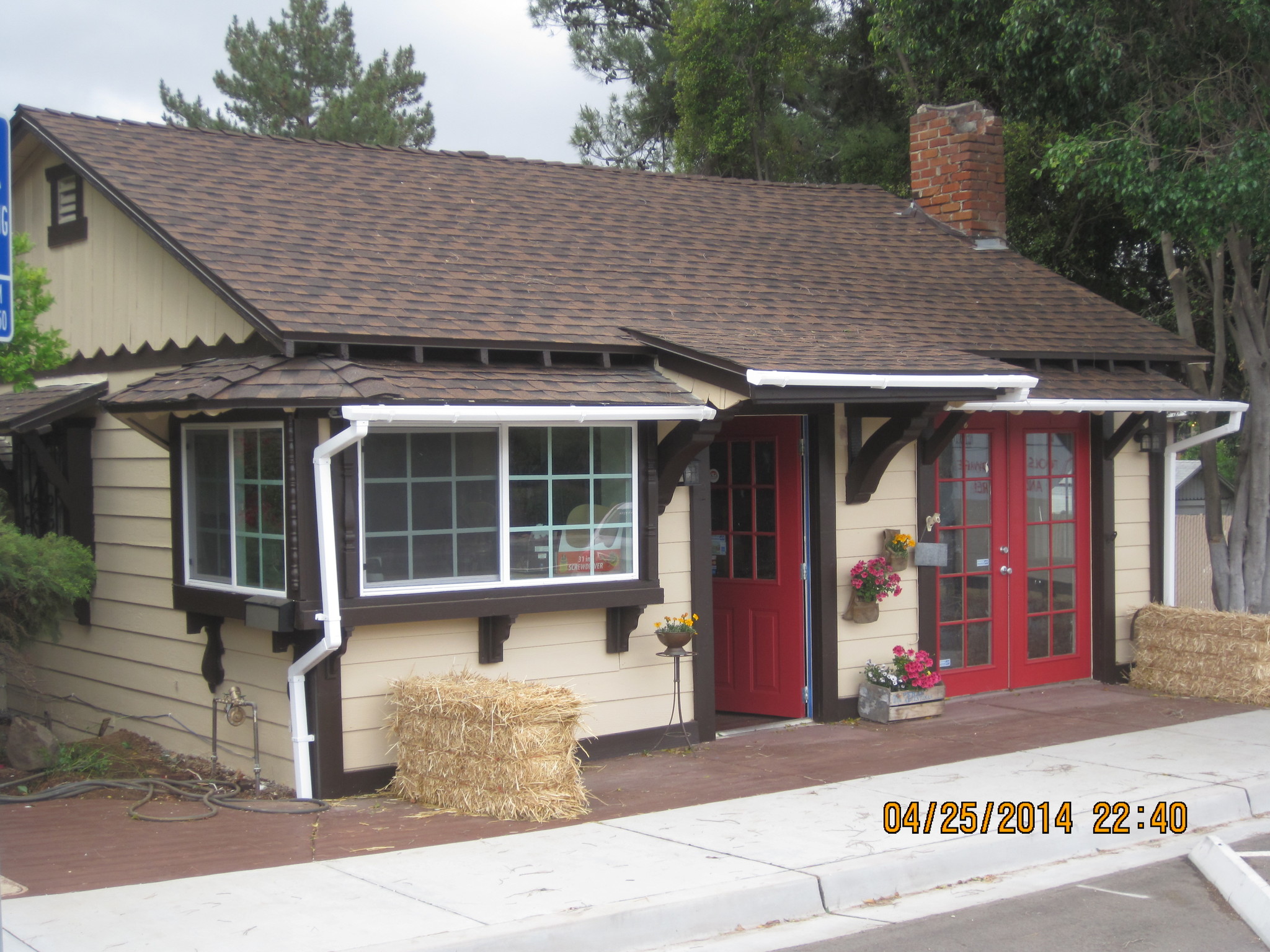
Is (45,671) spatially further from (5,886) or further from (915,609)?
(915,609)

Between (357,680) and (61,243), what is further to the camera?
(61,243)

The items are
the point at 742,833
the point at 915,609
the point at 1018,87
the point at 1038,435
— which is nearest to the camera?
the point at 742,833

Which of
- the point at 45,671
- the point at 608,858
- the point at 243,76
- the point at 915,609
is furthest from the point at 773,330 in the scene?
the point at 243,76

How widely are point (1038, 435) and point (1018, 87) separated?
11.0 feet

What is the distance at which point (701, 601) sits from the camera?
861cm

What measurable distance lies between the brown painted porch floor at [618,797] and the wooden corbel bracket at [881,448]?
68.5 inches

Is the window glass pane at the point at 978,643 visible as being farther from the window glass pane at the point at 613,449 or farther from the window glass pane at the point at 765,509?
the window glass pane at the point at 613,449

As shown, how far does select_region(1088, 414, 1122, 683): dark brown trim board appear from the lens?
10648 mm

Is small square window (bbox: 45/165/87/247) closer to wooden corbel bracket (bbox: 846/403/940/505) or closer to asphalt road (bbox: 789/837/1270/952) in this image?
wooden corbel bracket (bbox: 846/403/940/505)

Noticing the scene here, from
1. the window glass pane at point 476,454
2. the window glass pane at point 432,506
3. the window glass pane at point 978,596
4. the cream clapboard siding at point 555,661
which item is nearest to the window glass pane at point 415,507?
the window glass pane at point 432,506

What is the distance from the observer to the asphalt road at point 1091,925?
4957 mm

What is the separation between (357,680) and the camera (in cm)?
727

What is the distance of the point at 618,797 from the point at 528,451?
2150 mm

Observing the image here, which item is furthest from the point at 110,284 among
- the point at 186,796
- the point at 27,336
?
the point at 186,796
